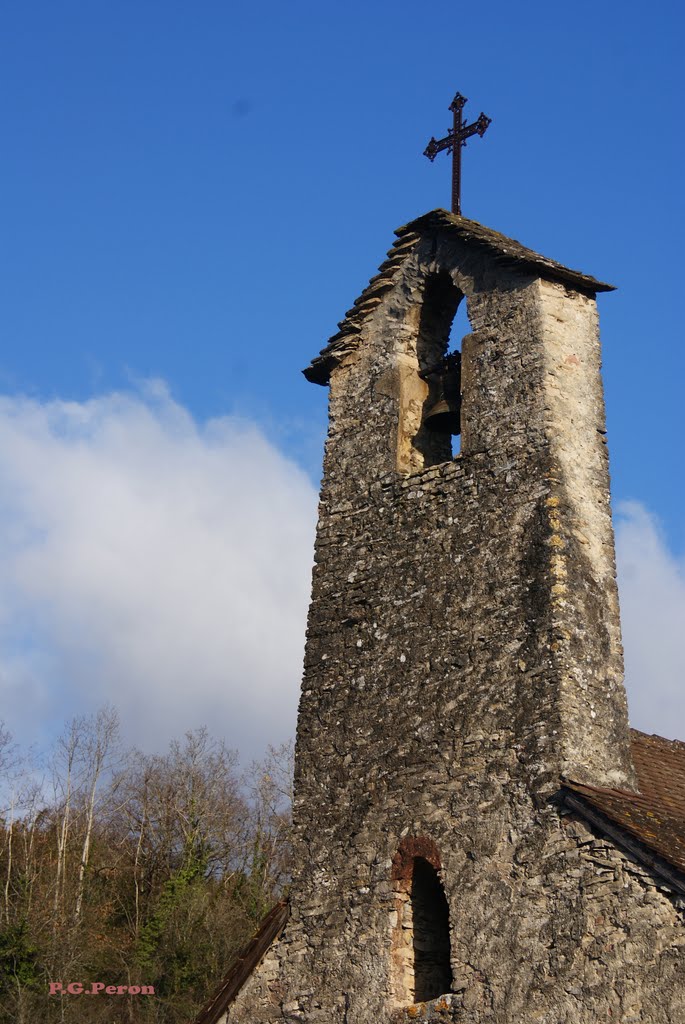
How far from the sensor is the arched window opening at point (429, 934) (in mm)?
9195

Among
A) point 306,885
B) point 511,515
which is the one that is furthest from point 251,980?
point 511,515

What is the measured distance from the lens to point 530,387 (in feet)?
34.2

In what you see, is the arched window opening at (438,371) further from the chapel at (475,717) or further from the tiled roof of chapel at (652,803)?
the tiled roof of chapel at (652,803)

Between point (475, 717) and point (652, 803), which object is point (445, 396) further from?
point (652, 803)

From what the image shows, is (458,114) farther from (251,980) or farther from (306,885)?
(251,980)

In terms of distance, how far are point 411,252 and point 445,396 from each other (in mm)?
1694

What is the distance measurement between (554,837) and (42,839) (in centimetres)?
2358

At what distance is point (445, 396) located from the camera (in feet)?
38.1

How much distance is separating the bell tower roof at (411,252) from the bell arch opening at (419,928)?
5.16 m

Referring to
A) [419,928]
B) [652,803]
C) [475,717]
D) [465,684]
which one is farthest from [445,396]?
[419,928]

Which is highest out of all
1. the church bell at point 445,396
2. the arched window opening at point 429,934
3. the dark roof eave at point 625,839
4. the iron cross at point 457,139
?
the iron cross at point 457,139

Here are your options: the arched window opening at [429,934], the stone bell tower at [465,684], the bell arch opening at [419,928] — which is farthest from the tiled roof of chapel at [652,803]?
→ the arched window opening at [429,934]

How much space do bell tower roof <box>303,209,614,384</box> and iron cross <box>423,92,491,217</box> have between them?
0.70m

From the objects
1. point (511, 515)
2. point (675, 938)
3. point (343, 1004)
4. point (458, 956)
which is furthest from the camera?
point (511, 515)
